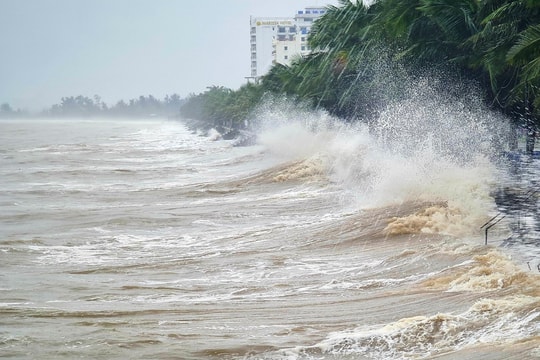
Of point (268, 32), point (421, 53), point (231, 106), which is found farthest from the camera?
point (268, 32)

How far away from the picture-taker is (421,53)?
3058 centimetres

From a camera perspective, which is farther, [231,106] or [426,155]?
[231,106]

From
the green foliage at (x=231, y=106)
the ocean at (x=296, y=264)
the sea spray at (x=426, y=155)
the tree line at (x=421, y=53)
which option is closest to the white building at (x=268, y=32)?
the green foliage at (x=231, y=106)

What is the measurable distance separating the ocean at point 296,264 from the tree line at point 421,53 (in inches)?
70.2

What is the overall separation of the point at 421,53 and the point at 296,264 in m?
17.3

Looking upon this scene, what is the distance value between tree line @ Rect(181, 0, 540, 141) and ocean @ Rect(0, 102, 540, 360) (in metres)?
1.78

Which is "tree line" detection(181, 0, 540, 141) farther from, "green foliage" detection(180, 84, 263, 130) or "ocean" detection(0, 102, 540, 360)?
"green foliage" detection(180, 84, 263, 130)

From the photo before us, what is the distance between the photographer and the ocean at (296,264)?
10.1 m

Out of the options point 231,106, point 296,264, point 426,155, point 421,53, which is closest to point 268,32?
point 231,106

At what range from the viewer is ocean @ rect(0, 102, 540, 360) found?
33.2 ft

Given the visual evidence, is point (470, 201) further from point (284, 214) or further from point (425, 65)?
point (425, 65)

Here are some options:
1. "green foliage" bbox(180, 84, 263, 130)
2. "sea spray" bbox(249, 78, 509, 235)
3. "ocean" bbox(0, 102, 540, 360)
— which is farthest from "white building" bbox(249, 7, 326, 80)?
"ocean" bbox(0, 102, 540, 360)

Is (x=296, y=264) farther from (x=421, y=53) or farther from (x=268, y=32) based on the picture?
(x=268, y=32)

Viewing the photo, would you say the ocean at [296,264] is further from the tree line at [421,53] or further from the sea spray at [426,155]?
the tree line at [421,53]
